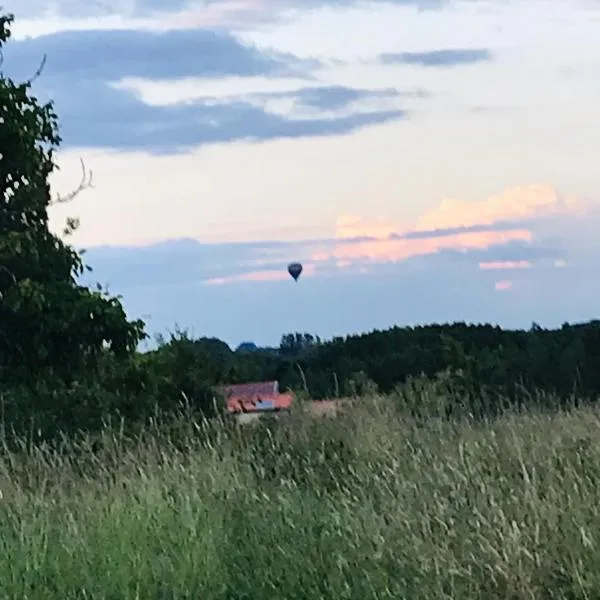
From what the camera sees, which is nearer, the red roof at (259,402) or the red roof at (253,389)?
the red roof at (259,402)

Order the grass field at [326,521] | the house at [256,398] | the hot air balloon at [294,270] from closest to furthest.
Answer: the grass field at [326,521]
the house at [256,398]
the hot air balloon at [294,270]

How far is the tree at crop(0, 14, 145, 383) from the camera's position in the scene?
593 inches

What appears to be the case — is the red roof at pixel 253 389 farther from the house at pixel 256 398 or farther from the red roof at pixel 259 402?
the red roof at pixel 259 402

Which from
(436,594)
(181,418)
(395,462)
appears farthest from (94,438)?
(436,594)

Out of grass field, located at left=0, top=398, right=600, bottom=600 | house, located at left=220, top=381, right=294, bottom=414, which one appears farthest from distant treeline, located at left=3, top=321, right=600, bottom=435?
grass field, located at left=0, top=398, right=600, bottom=600

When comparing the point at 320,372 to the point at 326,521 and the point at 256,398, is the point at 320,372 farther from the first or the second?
the point at 326,521

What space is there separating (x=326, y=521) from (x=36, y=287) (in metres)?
7.98

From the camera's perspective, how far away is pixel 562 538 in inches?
272

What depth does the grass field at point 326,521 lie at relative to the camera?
270 inches

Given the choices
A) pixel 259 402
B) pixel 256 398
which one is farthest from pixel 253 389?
pixel 259 402

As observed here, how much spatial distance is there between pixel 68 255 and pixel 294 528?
8837 mm

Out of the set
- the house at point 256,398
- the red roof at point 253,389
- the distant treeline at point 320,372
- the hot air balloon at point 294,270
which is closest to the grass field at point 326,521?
the distant treeline at point 320,372

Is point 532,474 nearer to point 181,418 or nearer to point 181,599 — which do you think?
point 181,599

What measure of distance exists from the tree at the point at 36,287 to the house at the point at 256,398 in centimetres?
149
